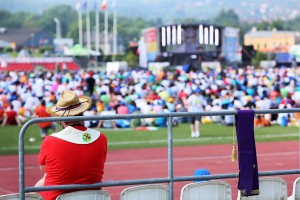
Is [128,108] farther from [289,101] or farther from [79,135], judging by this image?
[79,135]

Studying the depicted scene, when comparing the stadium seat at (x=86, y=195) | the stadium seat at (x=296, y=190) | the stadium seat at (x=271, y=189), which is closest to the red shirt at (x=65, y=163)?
the stadium seat at (x=86, y=195)

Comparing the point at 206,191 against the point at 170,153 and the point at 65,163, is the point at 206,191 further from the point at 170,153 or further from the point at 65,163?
the point at 65,163

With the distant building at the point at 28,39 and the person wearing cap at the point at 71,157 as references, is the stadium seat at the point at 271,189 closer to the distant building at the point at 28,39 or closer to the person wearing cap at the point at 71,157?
the person wearing cap at the point at 71,157

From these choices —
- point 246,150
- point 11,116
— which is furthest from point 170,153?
point 11,116

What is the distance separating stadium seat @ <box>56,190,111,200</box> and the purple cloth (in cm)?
128

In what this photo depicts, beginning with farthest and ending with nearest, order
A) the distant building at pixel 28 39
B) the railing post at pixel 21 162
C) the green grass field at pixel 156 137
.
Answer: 1. the distant building at pixel 28 39
2. the green grass field at pixel 156 137
3. the railing post at pixel 21 162

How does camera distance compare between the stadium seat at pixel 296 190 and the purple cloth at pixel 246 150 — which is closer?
the purple cloth at pixel 246 150

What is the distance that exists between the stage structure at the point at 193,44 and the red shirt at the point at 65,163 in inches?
2682

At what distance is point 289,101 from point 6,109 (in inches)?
363

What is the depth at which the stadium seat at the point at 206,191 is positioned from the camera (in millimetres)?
7105

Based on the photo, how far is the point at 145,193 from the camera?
7.00 m

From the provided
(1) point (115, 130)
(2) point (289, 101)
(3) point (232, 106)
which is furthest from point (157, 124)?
(2) point (289, 101)

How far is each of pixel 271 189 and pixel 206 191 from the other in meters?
0.74

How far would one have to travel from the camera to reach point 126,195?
6.92 meters
